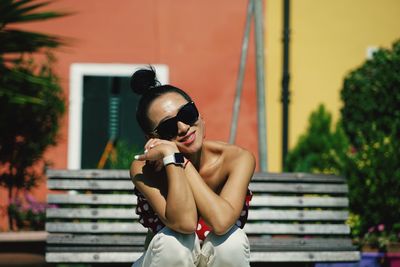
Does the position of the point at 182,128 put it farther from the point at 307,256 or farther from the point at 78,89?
the point at 78,89

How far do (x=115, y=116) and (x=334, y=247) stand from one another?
4489 mm

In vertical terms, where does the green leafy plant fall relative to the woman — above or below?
below

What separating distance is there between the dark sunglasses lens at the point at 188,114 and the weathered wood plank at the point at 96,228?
1527 millimetres

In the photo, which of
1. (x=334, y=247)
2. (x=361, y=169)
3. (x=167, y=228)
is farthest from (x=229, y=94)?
(x=167, y=228)

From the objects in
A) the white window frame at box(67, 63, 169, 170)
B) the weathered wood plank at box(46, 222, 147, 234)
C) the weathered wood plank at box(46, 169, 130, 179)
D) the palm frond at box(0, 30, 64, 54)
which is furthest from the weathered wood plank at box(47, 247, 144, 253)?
the white window frame at box(67, 63, 169, 170)

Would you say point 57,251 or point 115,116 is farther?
point 115,116

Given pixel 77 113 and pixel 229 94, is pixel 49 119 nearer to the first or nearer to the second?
pixel 77 113

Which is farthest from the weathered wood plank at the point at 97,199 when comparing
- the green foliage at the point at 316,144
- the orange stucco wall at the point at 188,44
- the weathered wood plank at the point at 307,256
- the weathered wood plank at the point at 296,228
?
the orange stucco wall at the point at 188,44

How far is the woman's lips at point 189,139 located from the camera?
3.33 m

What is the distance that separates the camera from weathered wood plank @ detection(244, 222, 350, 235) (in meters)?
4.75

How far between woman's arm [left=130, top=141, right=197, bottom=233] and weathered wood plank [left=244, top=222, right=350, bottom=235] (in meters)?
1.46

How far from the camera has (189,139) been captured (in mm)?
3336

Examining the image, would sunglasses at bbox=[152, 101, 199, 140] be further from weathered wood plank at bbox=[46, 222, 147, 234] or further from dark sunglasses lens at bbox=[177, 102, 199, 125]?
weathered wood plank at bbox=[46, 222, 147, 234]

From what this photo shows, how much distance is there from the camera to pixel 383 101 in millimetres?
7418
